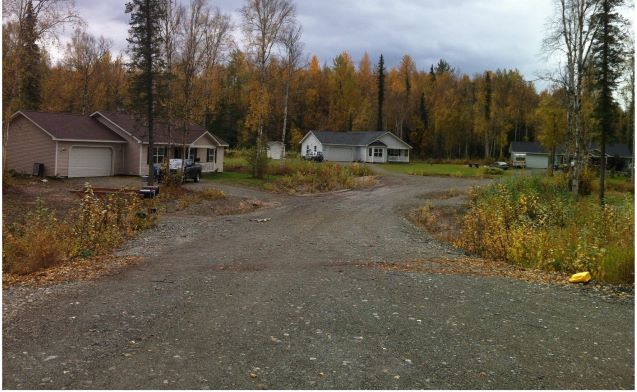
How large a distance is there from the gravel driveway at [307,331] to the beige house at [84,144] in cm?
2293

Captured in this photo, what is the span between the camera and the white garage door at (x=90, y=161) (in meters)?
32.1

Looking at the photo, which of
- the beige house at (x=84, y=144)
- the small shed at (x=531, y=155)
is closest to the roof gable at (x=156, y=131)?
the beige house at (x=84, y=144)

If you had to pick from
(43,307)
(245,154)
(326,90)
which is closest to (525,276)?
(43,307)

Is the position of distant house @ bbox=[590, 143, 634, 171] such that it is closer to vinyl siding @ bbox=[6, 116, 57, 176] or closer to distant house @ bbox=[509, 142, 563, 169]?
distant house @ bbox=[509, 142, 563, 169]

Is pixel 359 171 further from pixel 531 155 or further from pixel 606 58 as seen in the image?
pixel 531 155

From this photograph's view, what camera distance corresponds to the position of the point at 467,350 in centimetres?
525

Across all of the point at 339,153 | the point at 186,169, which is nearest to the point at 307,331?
the point at 186,169

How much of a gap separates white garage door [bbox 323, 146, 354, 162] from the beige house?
103ft

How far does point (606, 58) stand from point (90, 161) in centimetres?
3060

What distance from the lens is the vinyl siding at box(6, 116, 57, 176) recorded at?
31.3 m

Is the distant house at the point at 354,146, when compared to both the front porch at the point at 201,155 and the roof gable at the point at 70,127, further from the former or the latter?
the roof gable at the point at 70,127

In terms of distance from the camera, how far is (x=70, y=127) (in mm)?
33031

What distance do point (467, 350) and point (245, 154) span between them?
31.8 meters

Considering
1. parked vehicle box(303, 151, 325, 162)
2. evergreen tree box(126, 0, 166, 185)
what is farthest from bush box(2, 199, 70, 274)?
parked vehicle box(303, 151, 325, 162)
